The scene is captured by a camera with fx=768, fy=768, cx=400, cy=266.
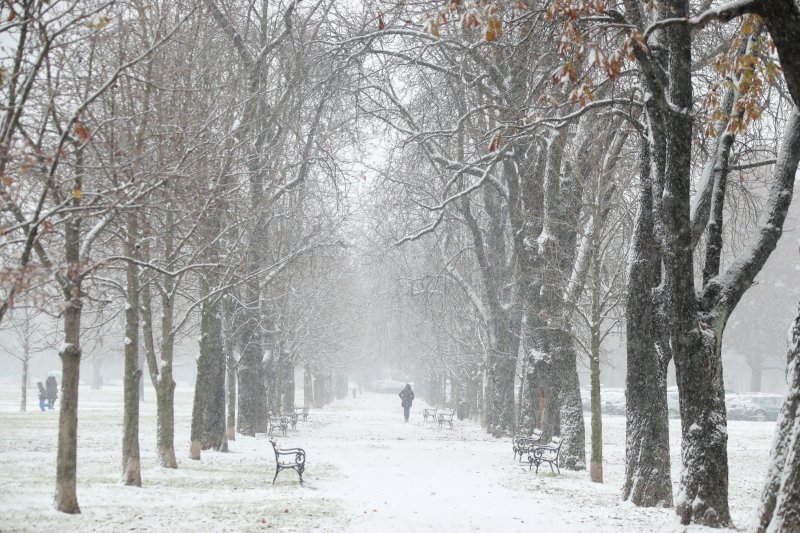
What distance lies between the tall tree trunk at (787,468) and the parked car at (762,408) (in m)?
35.9

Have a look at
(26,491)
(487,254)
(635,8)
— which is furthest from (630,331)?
(487,254)

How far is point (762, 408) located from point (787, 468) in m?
36.5

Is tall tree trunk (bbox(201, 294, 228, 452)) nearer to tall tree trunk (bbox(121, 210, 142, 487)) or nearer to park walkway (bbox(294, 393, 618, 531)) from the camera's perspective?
park walkway (bbox(294, 393, 618, 531))

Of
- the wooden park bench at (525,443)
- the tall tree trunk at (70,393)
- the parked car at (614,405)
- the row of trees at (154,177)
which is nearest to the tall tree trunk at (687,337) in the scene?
the row of trees at (154,177)

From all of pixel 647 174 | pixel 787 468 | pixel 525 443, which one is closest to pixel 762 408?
pixel 525 443

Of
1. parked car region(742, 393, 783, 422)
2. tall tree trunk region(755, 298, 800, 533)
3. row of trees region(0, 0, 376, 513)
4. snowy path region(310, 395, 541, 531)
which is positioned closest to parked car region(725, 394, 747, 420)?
parked car region(742, 393, 783, 422)

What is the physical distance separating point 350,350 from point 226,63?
4517 centimetres

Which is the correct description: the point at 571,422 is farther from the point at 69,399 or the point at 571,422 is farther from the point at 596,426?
the point at 69,399

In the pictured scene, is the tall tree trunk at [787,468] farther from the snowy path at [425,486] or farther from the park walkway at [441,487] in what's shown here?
the snowy path at [425,486]

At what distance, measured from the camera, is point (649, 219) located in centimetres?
1098

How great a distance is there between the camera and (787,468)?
6.00 meters

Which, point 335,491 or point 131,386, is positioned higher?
point 131,386

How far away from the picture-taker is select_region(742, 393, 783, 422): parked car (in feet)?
126

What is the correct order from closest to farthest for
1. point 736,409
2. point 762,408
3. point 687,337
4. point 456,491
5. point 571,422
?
point 687,337 < point 456,491 < point 571,422 < point 762,408 < point 736,409
